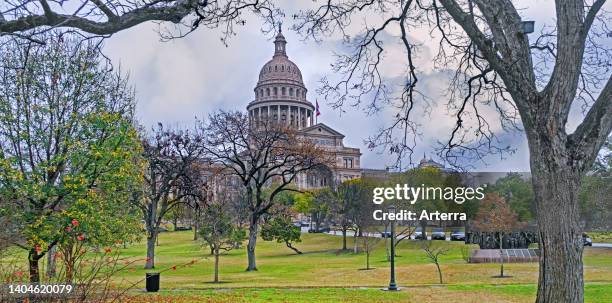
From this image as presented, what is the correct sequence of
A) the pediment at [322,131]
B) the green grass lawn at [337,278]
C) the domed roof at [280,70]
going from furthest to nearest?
the domed roof at [280,70] → the pediment at [322,131] → the green grass lawn at [337,278]

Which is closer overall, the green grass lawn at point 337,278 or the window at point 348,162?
the green grass lawn at point 337,278

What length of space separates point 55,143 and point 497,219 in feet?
85.6

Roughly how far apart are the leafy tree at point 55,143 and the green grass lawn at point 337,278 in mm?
2887

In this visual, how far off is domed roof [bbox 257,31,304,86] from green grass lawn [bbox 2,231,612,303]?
63933mm

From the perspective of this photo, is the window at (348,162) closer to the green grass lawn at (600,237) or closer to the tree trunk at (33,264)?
the green grass lawn at (600,237)

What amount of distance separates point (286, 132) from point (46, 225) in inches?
815

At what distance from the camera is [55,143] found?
57.6ft

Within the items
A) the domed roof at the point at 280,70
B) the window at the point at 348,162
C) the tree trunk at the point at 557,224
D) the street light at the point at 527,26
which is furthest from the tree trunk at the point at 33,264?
the domed roof at the point at 280,70

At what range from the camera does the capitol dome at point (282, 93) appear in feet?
376

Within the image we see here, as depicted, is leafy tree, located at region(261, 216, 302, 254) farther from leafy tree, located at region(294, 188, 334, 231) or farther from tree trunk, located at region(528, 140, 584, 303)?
tree trunk, located at region(528, 140, 584, 303)

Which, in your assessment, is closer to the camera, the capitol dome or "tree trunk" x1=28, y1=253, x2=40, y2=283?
"tree trunk" x1=28, y1=253, x2=40, y2=283

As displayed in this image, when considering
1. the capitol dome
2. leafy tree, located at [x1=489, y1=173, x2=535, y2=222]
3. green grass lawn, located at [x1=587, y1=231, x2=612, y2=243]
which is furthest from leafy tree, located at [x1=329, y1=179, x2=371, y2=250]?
the capitol dome

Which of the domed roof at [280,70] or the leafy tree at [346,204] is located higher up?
the domed roof at [280,70]

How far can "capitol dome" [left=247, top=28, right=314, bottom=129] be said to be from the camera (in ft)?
376
